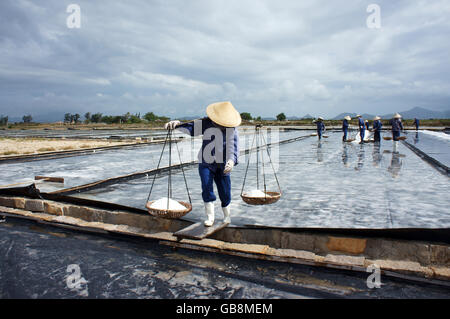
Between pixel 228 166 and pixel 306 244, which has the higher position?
pixel 228 166

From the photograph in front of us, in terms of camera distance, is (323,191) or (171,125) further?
(323,191)

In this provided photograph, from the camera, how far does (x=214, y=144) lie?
12.2 feet

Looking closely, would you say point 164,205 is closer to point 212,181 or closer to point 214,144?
point 212,181

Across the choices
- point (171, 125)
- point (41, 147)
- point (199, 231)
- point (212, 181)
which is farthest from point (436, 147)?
point (41, 147)

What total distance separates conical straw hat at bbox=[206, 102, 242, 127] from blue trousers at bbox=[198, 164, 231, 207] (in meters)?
0.48

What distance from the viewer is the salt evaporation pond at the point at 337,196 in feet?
13.7


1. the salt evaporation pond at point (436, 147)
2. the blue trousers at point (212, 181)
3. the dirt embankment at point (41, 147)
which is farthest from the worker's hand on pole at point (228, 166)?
the dirt embankment at point (41, 147)

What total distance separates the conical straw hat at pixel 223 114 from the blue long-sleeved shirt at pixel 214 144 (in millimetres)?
121

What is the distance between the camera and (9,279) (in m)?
2.85

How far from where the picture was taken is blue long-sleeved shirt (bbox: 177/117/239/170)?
3.68m

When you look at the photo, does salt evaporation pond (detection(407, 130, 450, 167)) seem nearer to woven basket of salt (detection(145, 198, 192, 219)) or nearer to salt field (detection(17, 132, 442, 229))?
salt field (detection(17, 132, 442, 229))

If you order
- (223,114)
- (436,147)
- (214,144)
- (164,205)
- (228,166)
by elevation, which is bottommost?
(164,205)

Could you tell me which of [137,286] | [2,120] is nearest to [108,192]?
[137,286]

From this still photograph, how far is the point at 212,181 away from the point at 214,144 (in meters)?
0.41
